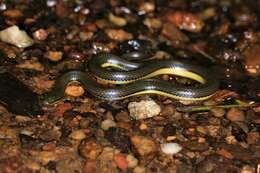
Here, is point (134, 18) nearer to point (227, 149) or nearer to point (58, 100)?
point (58, 100)

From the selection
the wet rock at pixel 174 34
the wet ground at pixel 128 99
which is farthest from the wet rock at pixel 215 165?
the wet rock at pixel 174 34

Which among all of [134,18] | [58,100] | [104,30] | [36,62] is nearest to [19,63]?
[36,62]

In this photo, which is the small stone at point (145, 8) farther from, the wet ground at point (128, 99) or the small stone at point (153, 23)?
the small stone at point (153, 23)

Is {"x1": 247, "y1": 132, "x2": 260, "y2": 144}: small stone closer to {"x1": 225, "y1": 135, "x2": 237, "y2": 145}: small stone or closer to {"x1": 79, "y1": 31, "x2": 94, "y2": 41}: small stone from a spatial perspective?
{"x1": 225, "y1": 135, "x2": 237, "y2": 145}: small stone

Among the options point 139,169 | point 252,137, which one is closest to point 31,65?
point 139,169

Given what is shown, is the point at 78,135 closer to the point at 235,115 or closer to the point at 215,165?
the point at 215,165

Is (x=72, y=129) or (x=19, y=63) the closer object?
(x=72, y=129)

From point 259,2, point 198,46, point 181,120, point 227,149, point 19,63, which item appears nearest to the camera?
point 227,149
